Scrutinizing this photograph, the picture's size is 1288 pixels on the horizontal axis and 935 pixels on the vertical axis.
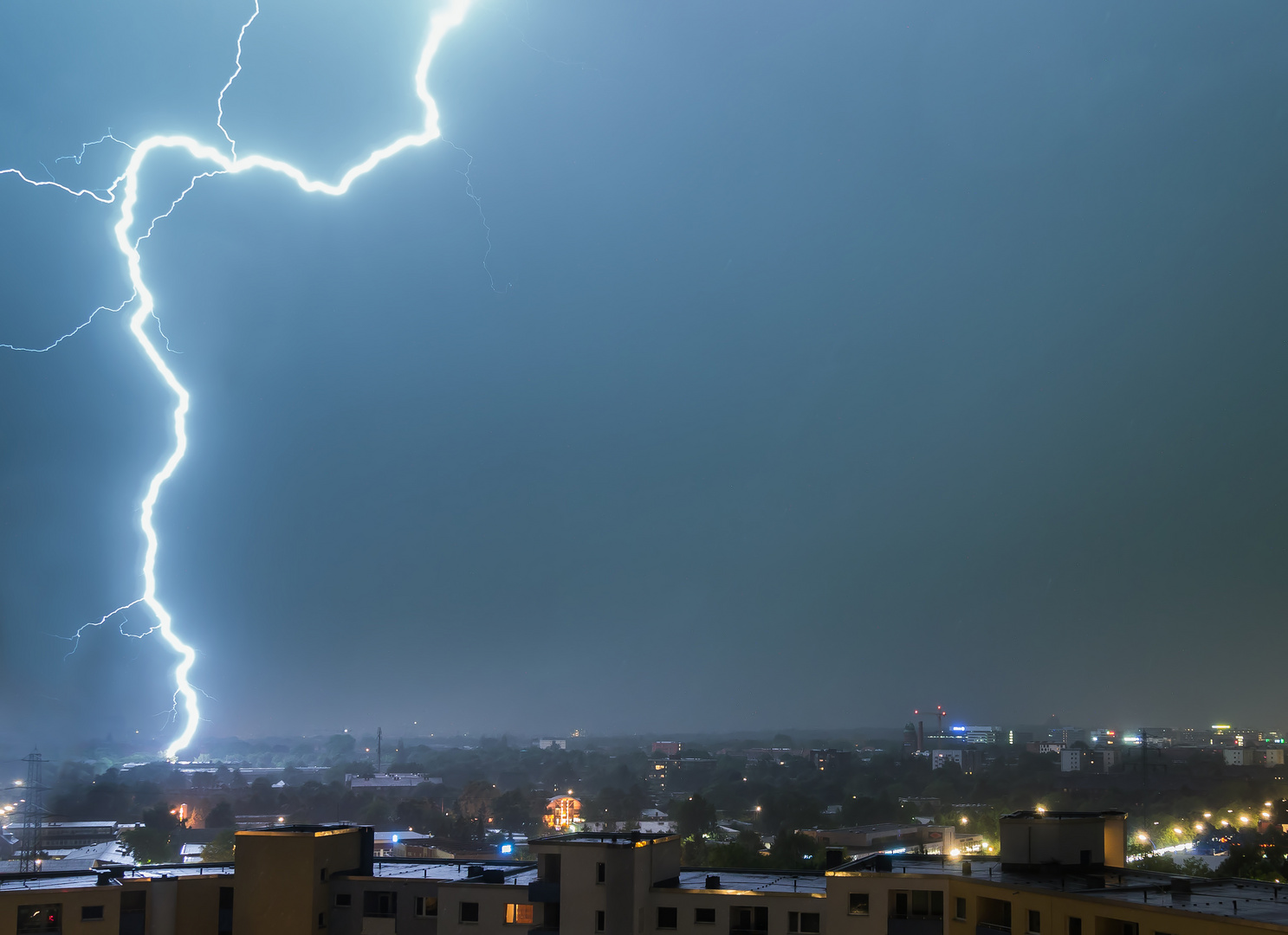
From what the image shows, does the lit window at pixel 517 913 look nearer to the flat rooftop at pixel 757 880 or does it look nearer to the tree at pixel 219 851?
the flat rooftop at pixel 757 880

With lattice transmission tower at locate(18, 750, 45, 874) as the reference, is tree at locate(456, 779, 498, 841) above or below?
below

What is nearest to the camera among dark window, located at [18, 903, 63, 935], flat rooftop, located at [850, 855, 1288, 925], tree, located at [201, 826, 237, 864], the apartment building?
flat rooftop, located at [850, 855, 1288, 925]

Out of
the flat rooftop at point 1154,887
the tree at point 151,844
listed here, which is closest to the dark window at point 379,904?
the flat rooftop at point 1154,887

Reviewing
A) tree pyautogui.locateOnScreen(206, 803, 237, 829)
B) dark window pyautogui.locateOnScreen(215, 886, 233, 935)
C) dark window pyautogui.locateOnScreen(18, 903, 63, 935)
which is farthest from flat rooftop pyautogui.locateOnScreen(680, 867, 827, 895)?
tree pyautogui.locateOnScreen(206, 803, 237, 829)

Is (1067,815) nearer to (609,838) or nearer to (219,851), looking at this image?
(609,838)

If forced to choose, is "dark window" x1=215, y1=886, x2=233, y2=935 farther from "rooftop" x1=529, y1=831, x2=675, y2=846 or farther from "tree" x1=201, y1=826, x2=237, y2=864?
"tree" x1=201, y1=826, x2=237, y2=864

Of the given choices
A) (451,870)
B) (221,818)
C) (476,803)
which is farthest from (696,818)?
(451,870)

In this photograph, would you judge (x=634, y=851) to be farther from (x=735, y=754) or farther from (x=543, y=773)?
(x=735, y=754)
